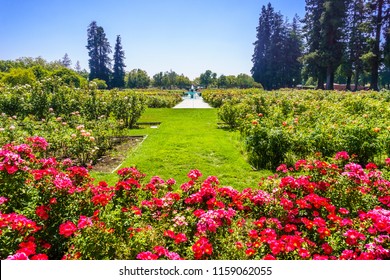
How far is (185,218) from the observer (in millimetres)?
2686

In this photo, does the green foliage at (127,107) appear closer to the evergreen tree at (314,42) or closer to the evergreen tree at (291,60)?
the evergreen tree at (314,42)

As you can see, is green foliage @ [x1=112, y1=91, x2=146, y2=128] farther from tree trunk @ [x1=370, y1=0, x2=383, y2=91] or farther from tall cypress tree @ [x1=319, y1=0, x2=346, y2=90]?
tree trunk @ [x1=370, y1=0, x2=383, y2=91]

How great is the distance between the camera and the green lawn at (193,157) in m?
5.25

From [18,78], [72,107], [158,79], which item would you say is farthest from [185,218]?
[158,79]

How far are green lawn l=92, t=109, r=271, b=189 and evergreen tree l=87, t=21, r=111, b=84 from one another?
47570 millimetres

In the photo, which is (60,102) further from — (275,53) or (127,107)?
(275,53)

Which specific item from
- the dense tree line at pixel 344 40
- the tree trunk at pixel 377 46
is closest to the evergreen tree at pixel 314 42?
the dense tree line at pixel 344 40

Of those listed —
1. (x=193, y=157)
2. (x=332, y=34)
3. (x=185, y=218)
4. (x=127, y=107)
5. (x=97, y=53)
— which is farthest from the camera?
(x=97, y=53)

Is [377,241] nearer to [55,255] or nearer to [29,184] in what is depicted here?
[55,255]

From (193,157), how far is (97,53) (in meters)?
52.7

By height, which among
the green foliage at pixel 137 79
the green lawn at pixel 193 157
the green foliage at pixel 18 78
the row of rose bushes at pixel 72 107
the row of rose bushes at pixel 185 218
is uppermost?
the green foliage at pixel 137 79

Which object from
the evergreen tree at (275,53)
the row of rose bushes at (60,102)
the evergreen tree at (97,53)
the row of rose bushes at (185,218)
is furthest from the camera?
the evergreen tree at (97,53)

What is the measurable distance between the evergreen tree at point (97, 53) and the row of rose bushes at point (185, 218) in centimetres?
5371

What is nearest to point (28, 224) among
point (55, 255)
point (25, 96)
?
point (55, 255)
